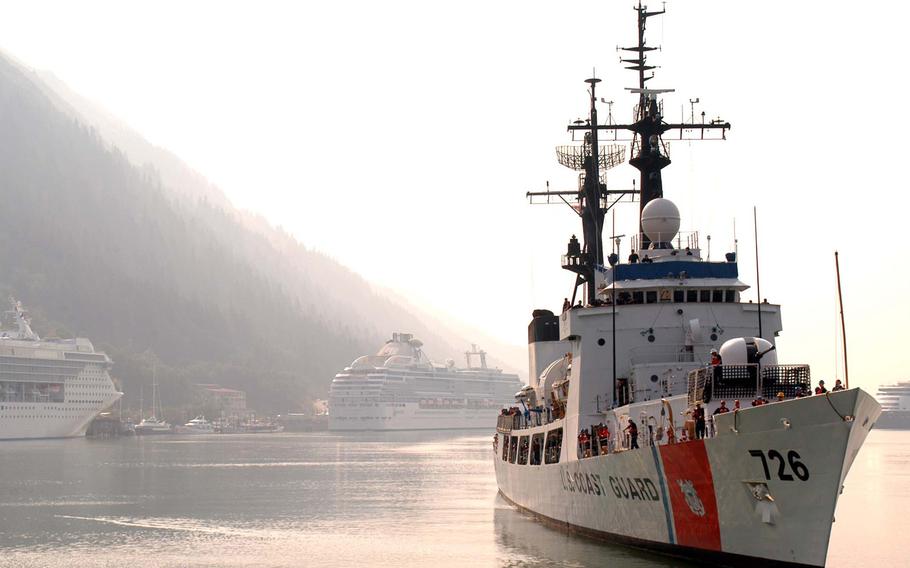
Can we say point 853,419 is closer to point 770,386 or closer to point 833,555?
point 770,386

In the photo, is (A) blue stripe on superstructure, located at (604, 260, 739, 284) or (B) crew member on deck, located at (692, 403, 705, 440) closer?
(B) crew member on deck, located at (692, 403, 705, 440)

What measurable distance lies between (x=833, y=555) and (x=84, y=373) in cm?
14473

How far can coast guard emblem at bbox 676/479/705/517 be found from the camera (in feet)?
86.9

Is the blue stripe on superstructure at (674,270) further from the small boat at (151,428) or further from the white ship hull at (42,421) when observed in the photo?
the small boat at (151,428)

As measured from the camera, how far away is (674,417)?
29328 millimetres

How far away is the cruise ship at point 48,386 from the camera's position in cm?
14912

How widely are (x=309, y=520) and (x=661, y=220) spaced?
18.7 m

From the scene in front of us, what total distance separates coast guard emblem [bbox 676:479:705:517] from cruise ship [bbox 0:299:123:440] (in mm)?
133330

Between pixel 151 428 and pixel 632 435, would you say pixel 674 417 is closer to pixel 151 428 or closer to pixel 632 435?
pixel 632 435

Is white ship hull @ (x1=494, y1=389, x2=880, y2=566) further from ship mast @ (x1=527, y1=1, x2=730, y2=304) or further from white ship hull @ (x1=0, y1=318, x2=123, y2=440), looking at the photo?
white ship hull @ (x1=0, y1=318, x2=123, y2=440)

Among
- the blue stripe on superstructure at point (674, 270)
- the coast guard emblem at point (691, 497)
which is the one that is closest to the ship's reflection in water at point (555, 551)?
the coast guard emblem at point (691, 497)

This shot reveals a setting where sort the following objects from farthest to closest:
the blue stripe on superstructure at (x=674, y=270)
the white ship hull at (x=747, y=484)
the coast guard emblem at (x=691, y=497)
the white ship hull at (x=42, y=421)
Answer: the white ship hull at (x=42, y=421), the blue stripe on superstructure at (x=674, y=270), the coast guard emblem at (x=691, y=497), the white ship hull at (x=747, y=484)

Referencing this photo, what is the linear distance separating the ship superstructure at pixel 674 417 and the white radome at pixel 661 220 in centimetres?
4

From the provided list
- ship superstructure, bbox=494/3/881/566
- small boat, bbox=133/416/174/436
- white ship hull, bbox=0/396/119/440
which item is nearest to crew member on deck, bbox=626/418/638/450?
ship superstructure, bbox=494/3/881/566
